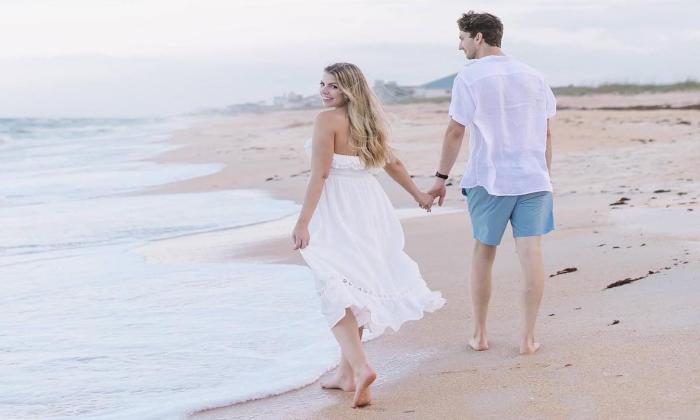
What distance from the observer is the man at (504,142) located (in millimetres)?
4273

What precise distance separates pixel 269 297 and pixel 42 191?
35.7 feet

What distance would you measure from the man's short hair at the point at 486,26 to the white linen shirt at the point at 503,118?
11cm

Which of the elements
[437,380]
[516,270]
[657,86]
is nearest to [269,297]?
[516,270]

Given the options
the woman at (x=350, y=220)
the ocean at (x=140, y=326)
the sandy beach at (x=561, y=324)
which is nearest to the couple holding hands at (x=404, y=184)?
the woman at (x=350, y=220)

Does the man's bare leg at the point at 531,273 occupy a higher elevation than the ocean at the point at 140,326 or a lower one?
higher

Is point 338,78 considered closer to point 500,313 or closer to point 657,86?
point 500,313

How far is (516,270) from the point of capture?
20.3 ft

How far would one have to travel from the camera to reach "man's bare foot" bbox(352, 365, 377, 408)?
151 inches

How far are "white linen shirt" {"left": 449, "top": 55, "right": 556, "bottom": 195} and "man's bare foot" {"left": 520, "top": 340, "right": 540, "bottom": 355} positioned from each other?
0.70 metres

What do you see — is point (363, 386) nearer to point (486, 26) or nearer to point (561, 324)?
point (561, 324)

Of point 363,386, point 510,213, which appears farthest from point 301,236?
point 510,213

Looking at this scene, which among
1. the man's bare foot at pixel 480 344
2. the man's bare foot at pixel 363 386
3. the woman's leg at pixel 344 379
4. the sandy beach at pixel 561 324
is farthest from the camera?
the man's bare foot at pixel 480 344

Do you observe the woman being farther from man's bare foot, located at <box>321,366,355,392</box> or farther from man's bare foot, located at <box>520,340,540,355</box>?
man's bare foot, located at <box>520,340,540,355</box>

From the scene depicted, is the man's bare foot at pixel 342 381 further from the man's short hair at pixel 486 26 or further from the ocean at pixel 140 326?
the man's short hair at pixel 486 26
